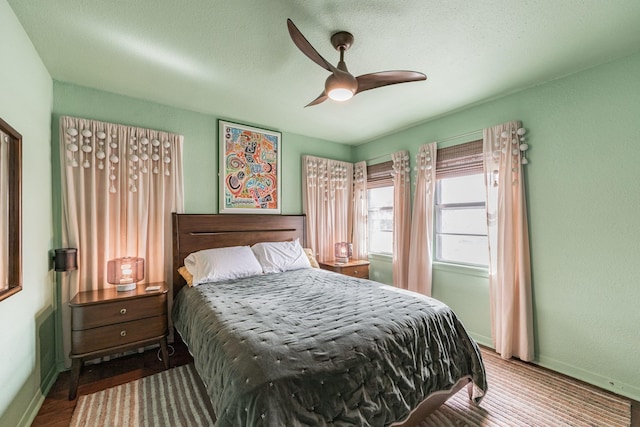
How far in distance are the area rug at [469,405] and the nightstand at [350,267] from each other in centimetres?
187

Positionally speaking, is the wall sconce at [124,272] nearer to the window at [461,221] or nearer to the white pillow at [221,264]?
the white pillow at [221,264]

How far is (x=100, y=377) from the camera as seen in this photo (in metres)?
2.29

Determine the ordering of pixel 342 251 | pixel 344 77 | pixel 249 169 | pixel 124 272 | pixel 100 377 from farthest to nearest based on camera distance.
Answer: pixel 342 251 < pixel 249 169 < pixel 124 272 < pixel 100 377 < pixel 344 77

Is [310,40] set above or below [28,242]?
above

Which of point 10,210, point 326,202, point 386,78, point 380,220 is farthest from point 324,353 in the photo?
point 380,220

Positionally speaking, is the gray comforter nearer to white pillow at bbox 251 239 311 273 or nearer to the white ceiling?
white pillow at bbox 251 239 311 273

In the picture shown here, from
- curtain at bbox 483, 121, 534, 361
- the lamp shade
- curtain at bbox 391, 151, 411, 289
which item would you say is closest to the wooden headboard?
the lamp shade

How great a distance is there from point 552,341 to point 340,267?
220 cm

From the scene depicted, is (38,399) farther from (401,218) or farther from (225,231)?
(401,218)

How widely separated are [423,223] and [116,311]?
3.18 m

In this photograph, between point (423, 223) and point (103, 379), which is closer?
point (103, 379)

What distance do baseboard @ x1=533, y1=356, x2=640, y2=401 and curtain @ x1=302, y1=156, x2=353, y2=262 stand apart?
2.60 meters

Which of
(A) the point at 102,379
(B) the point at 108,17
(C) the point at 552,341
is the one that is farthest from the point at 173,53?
(C) the point at 552,341

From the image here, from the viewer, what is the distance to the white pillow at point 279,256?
306 centimetres
